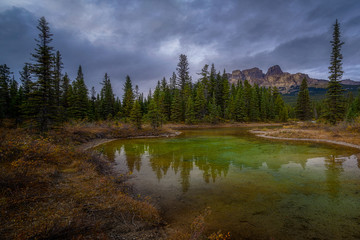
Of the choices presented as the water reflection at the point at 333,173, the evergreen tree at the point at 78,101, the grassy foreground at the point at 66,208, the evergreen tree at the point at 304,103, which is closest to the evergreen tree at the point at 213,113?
the evergreen tree at the point at 304,103

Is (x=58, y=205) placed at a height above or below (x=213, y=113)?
below

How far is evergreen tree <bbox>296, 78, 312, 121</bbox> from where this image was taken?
52.7 metres

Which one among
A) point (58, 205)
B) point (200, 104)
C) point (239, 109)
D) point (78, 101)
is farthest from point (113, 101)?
point (58, 205)

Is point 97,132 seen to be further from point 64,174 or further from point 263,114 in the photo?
point 263,114

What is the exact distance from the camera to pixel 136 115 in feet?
98.7

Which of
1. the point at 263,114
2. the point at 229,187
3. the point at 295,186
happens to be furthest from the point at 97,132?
the point at 263,114

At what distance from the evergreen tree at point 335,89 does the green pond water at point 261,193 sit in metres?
21.4

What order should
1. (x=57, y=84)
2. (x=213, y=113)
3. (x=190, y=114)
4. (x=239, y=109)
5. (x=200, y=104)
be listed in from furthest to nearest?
(x=239, y=109) < (x=200, y=104) < (x=190, y=114) < (x=213, y=113) < (x=57, y=84)

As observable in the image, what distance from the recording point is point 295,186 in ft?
26.0

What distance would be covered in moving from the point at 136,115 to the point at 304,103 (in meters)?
52.8

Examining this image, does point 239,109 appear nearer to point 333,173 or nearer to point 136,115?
point 136,115

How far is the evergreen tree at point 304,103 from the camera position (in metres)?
52.7

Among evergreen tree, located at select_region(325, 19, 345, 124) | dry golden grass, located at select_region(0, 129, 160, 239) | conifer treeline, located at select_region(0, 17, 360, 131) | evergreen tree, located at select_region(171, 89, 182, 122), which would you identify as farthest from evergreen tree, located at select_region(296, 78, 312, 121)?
dry golden grass, located at select_region(0, 129, 160, 239)

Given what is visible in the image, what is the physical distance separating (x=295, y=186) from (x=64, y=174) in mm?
10653
